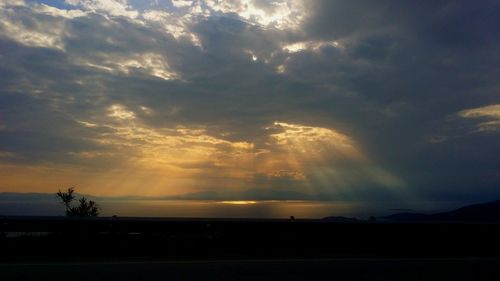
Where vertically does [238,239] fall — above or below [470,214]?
below

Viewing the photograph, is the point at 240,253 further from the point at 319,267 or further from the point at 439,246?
the point at 439,246

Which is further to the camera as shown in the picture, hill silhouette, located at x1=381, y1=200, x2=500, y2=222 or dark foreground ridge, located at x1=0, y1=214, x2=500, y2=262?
hill silhouette, located at x1=381, y1=200, x2=500, y2=222

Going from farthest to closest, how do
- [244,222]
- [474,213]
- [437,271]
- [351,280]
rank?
1. [474,213]
2. [244,222]
3. [437,271]
4. [351,280]

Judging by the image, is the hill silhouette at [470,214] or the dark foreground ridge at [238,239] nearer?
the dark foreground ridge at [238,239]

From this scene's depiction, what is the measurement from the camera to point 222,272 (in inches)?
316

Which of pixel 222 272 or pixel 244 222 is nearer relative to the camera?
pixel 222 272

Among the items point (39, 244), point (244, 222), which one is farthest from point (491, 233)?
point (39, 244)

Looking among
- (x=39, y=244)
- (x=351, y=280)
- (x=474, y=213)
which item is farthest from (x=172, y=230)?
(x=474, y=213)

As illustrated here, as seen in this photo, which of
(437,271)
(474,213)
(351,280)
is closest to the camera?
(351,280)

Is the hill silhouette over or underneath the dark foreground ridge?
over

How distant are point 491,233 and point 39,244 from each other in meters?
15.4

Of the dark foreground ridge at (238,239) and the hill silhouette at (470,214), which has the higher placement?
the hill silhouette at (470,214)

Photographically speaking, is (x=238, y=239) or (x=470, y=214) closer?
(x=238, y=239)

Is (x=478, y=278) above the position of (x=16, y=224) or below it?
below
